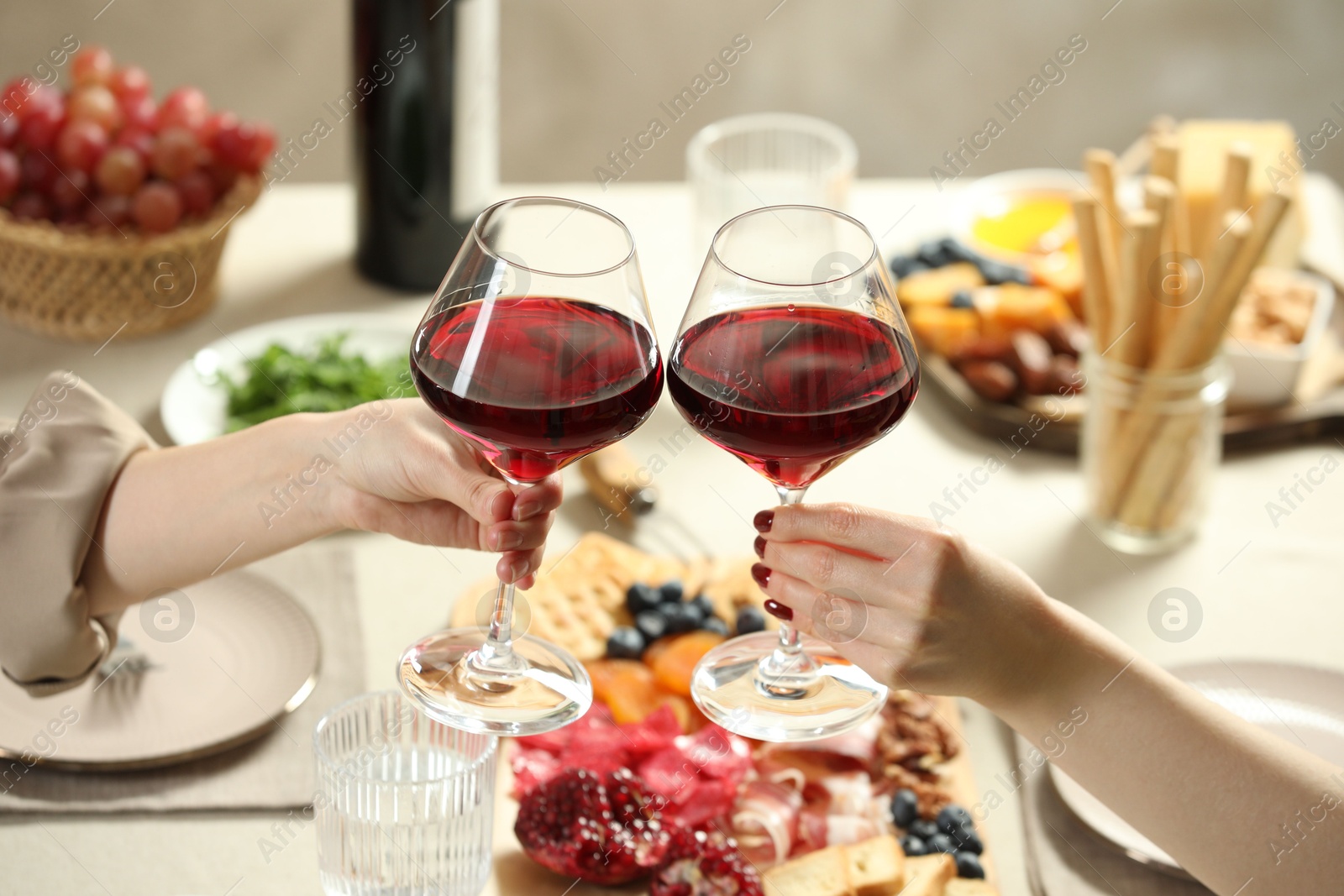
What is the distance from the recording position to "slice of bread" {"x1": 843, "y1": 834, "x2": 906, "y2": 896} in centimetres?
96

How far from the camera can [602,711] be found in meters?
1.15

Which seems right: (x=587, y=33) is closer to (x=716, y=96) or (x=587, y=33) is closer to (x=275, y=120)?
(x=716, y=96)

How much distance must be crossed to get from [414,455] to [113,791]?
0.40 m

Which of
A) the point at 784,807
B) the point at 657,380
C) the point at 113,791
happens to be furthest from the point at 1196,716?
the point at 113,791

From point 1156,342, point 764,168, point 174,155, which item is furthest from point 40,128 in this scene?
point 1156,342

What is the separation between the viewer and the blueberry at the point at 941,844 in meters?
1.02

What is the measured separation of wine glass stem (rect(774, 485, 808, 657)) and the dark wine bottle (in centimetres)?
98

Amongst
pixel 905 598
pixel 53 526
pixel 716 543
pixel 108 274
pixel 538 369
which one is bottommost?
pixel 716 543

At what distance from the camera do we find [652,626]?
1242 mm

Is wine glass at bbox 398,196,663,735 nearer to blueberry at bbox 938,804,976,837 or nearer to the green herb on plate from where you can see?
blueberry at bbox 938,804,976,837

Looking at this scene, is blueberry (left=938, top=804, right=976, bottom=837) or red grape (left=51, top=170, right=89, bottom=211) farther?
red grape (left=51, top=170, right=89, bottom=211)

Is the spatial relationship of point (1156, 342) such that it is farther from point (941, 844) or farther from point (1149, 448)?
point (941, 844)

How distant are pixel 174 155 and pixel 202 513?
803 millimetres

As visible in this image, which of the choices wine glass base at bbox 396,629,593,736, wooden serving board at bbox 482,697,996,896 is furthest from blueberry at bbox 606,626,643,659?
wine glass base at bbox 396,629,593,736
